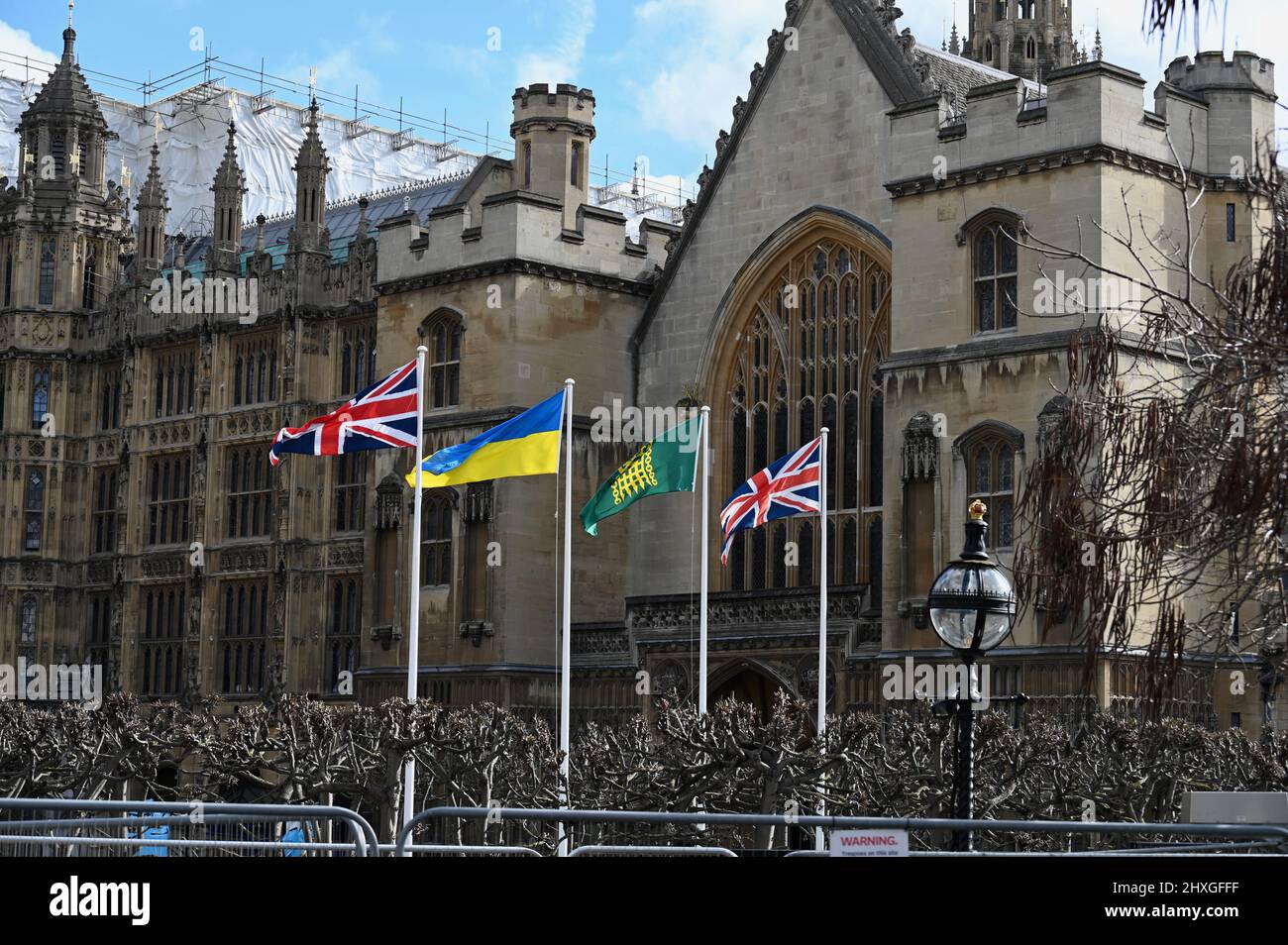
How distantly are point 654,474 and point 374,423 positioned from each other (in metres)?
4.15

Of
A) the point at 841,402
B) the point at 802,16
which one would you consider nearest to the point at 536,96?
the point at 802,16

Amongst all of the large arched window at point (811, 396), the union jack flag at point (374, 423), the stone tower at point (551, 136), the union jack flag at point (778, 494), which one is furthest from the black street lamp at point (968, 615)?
the stone tower at point (551, 136)

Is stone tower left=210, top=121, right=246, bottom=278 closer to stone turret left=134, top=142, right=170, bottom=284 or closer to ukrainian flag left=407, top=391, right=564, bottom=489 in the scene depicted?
stone turret left=134, top=142, right=170, bottom=284

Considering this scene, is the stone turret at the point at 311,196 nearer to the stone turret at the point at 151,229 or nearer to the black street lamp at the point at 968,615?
the stone turret at the point at 151,229

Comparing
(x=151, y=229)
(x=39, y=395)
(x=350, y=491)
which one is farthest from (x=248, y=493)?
(x=151, y=229)

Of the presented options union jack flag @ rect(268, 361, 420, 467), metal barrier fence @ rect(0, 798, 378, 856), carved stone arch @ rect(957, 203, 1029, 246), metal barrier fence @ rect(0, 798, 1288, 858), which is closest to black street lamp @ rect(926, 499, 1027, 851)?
metal barrier fence @ rect(0, 798, 1288, 858)

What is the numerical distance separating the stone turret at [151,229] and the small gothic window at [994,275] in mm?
25330

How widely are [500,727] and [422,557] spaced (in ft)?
32.6

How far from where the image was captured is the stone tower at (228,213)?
53.0 meters

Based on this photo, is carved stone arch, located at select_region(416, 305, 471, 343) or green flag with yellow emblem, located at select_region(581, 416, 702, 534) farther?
carved stone arch, located at select_region(416, 305, 471, 343)

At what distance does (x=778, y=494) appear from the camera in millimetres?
34094

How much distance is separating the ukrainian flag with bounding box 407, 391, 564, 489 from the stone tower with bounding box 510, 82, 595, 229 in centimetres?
1187

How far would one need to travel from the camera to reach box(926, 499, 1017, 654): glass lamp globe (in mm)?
15828
